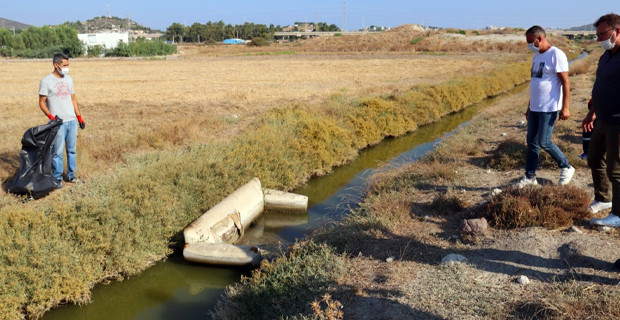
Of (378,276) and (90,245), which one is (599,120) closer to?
(378,276)

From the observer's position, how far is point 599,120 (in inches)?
195

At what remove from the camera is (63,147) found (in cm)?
834

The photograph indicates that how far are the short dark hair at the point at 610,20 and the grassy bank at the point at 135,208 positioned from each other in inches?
239

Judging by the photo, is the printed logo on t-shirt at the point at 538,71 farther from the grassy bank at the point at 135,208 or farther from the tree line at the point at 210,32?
the tree line at the point at 210,32

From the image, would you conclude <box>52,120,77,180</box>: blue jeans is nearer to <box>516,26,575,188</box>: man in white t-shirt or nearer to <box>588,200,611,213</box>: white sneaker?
<box>516,26,575,188</box>: man in white t-shirt

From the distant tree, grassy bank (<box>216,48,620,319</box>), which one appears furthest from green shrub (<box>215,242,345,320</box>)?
the distant tree

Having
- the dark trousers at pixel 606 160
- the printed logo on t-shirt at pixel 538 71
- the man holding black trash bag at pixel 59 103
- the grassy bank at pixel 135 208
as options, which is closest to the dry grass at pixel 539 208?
the dark trousers at pixel 606 160

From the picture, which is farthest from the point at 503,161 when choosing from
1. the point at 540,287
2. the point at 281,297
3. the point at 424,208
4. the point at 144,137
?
the point at 144,137

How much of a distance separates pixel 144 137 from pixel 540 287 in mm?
9644

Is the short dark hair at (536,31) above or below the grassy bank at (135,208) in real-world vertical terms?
above

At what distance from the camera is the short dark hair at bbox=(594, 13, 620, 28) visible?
4.67m

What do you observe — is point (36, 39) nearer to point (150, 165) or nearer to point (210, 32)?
point (210, 32)

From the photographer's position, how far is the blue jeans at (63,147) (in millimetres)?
8141

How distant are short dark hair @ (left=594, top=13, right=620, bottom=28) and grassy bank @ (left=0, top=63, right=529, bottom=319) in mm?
6079
